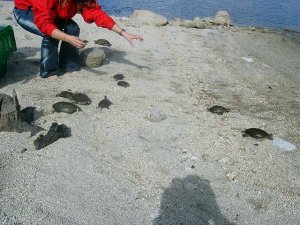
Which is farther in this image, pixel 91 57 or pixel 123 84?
pixel 91 57

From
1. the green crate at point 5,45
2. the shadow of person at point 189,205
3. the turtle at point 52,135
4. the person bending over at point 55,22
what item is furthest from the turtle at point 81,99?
the shadow of person at point 189,205

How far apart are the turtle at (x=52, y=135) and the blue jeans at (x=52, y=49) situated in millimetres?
1940

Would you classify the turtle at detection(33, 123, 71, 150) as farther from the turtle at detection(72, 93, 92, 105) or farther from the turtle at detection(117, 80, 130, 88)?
the turtle at detection(117, 80, 130, 88)

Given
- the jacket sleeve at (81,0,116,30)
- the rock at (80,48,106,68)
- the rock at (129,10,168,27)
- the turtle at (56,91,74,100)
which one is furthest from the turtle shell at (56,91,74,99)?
the rock at (129,10,168,27)

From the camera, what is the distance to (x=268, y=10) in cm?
1778

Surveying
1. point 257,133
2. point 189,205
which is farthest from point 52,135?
point 257,133

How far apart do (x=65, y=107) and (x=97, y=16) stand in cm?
171

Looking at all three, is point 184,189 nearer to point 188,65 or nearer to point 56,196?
point 56,196

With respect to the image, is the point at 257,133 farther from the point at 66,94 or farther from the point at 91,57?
the point at 91,57

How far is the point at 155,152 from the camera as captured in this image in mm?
4219

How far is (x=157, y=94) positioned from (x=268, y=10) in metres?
14.2

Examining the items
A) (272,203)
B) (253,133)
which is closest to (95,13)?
(253,133)

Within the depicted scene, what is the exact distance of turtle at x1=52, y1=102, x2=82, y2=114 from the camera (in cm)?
485

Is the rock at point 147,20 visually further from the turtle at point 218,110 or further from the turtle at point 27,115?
the turtle at point 27,115
